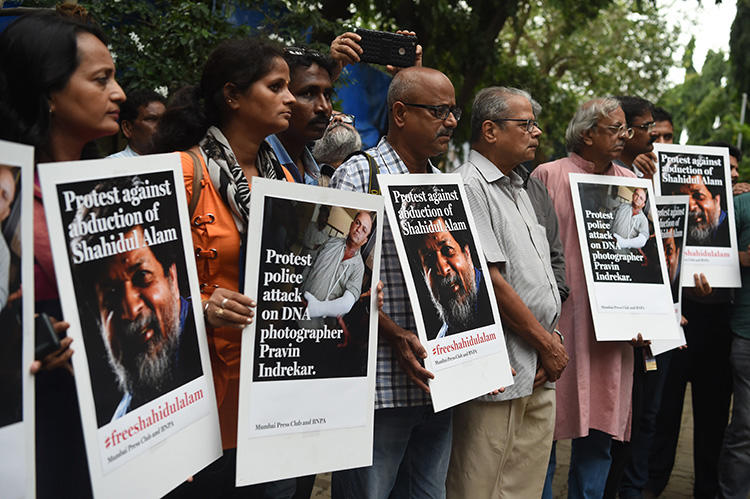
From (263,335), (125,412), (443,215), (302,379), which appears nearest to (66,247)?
(125,412)

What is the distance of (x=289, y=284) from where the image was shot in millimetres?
2270

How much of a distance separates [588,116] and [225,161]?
2.36 m

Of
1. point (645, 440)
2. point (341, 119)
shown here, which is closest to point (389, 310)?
point (341, 119)

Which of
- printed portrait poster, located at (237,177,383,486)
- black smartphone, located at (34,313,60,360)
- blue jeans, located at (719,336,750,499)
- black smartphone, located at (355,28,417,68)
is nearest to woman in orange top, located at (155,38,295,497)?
printed portrait poster, located at (237,177,383,486)

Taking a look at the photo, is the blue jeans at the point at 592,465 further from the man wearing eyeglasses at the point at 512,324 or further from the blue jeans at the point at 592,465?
the man wearing eyeglasses at the point at 512,324

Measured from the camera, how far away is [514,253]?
3219mm

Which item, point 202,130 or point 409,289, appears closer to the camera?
point 202,130

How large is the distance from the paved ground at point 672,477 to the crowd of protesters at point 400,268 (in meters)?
0.24

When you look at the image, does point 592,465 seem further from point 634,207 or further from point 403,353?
point 403,353

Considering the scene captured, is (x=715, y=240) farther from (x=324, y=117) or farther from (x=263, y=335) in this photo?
(x=263, y=335)

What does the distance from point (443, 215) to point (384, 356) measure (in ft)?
1.86

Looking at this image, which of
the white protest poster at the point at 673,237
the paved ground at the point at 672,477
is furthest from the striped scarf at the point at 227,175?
the paved ground at the point at 672,477

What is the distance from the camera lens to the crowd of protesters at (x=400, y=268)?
6.36 ft

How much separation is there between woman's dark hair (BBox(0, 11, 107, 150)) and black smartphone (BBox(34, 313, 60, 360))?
0.47 meters
